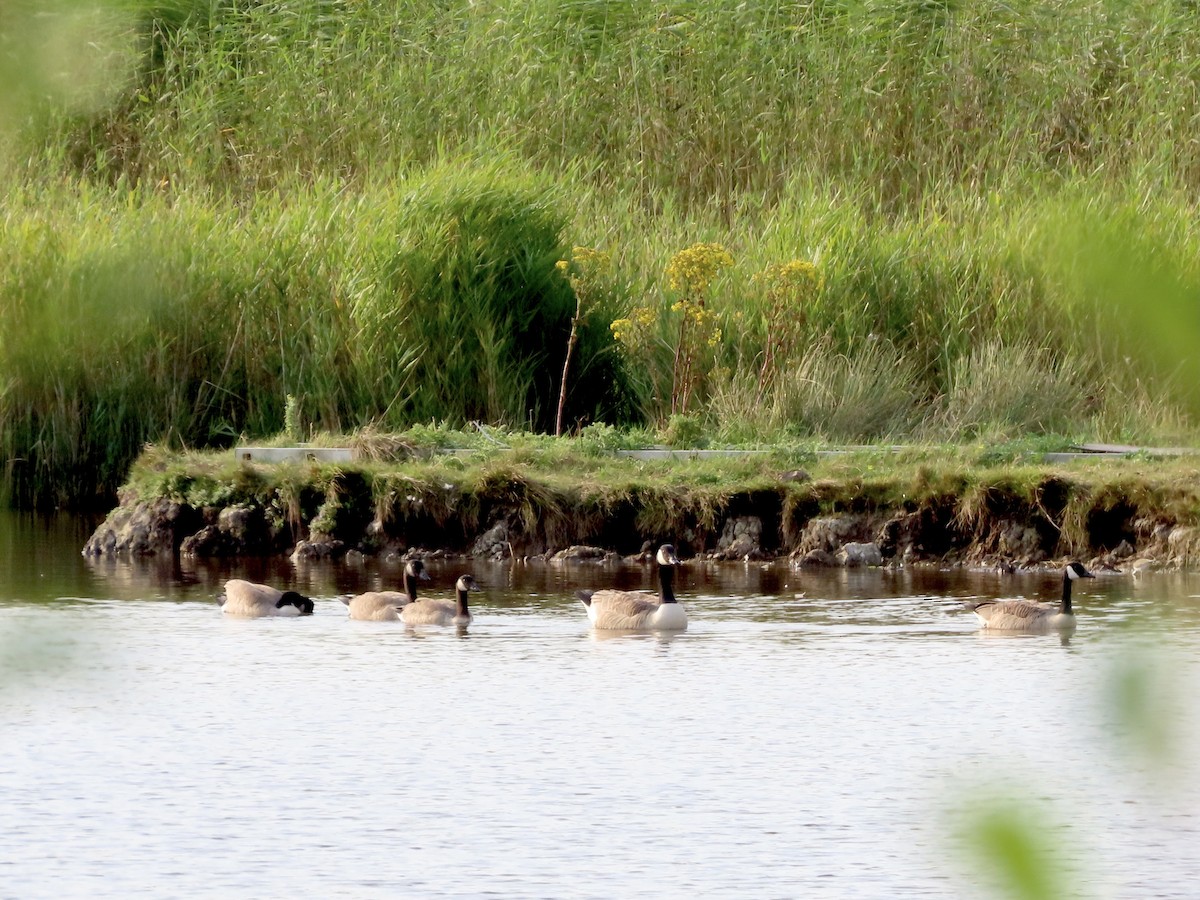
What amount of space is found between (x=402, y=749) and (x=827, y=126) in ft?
52.8

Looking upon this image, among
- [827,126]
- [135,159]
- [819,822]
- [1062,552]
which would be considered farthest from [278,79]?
[819,822]

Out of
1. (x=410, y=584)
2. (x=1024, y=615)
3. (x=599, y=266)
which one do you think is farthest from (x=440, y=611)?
(x=599, y=266)

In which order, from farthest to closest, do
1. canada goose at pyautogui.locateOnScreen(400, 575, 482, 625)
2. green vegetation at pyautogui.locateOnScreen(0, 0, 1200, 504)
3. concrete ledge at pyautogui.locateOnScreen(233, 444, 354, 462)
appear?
green vegetation at pyautogui.locateOnScreen(0, 0, 1200, 504) < concrete ledge at pyautogui.locateOnScreen(233, 444, 354, 462) < canada goose at pyautogui.locateOnScreen(400, 575, 482, 625)

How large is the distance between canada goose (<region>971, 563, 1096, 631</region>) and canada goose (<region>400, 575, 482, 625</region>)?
3097 mm

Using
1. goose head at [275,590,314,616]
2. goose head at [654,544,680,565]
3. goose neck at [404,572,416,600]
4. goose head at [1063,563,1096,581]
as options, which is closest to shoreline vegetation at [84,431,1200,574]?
goose head at [1063,563,1096,581]

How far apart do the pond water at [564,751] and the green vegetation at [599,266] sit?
359 centimetres

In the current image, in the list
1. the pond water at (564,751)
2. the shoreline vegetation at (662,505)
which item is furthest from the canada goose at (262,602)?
the shoreline vegetation at (662,505)

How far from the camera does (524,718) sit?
9.56 metres

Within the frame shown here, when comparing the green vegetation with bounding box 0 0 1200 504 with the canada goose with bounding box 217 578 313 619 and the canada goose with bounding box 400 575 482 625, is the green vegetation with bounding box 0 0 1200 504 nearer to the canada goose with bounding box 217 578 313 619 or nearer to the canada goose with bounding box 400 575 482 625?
the canada goose with bounding box 217 578 313 619

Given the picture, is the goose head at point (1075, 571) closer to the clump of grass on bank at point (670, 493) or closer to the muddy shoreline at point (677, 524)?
the muddy shoreline at point (677, 524)

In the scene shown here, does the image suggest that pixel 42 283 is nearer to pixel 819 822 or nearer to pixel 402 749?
pixel 402 749

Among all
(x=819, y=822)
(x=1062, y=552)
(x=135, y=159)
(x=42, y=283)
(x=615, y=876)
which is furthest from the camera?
(x=135, y=159)

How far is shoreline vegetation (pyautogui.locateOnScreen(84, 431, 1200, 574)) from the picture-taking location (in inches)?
586

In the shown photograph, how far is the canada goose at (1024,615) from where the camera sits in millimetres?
11773
